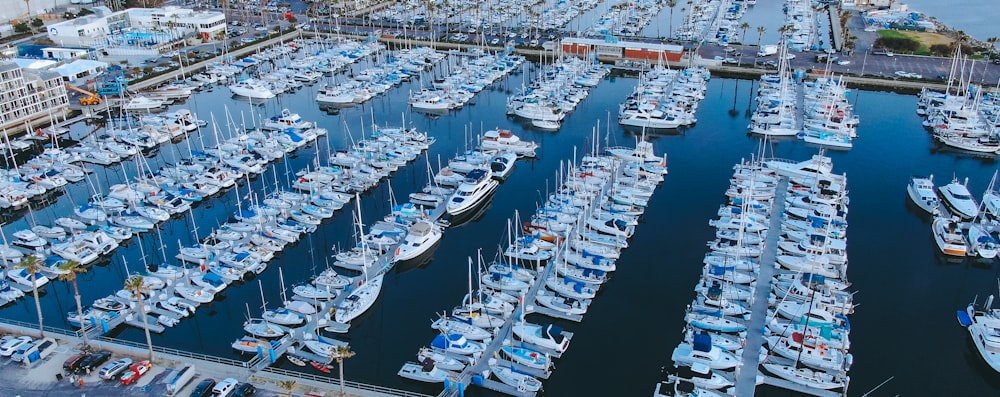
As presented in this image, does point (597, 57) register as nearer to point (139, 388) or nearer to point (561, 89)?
point (561, 89)

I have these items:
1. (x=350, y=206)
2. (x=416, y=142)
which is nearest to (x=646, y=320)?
(x=350, y=206)

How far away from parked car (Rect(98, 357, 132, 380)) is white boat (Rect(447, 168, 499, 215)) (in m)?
23.8

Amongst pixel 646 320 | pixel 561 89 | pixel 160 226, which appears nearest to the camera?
pixel 646 320

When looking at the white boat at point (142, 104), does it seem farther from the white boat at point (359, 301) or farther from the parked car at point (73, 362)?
the parked car at point (73, 362)

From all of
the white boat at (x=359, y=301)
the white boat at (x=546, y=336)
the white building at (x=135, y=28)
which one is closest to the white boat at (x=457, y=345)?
the white boat at (x=546, y=336)

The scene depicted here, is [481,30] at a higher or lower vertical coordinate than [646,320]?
higher

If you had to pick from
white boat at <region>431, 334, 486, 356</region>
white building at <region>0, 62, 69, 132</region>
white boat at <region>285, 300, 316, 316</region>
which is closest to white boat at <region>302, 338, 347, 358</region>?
white boat at <region>285, 300, 316, 316</region>

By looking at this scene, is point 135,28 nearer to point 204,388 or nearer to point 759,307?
point 204,388

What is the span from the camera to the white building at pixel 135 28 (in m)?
99.2

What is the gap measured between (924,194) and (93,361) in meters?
53.7

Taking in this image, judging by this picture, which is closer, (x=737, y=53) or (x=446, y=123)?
(x=446, y=123)

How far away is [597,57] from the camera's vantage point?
313 ft

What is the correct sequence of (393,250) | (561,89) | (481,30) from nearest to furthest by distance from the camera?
1. (393,250)
2. (561,89)
3. (481,30)

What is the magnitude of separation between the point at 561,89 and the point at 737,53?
30.3 metres
